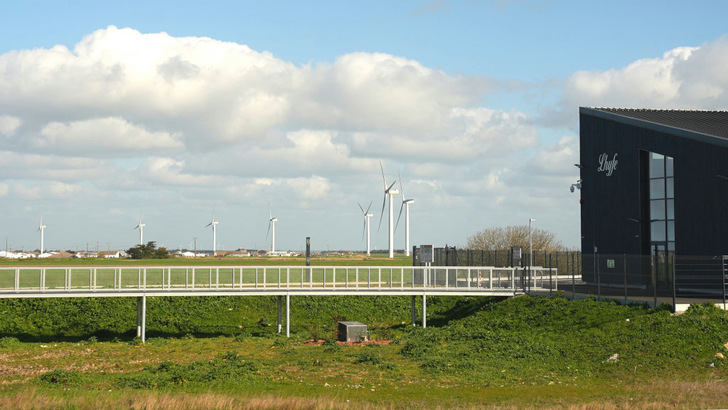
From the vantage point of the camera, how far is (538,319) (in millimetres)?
33125

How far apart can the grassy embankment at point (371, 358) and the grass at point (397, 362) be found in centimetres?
7

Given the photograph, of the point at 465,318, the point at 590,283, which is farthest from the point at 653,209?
the point at 465,318

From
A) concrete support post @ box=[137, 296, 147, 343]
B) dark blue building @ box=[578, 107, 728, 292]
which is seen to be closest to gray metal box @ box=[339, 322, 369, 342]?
concrete support post @ box=[137, 296, 147, 343]

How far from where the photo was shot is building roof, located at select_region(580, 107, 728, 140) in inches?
1626

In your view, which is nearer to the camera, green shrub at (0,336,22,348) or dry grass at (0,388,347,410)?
dry grass at (0,388,347,410)

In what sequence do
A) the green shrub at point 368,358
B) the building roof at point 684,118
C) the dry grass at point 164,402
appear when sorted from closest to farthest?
1. the dry grass at point 164,402
2. the green shrub at point 368,358
3. the building roof at point 684,118

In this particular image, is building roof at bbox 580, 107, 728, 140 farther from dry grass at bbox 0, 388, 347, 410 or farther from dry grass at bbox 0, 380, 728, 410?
dry grass at bbox 0, 388, 347, 410

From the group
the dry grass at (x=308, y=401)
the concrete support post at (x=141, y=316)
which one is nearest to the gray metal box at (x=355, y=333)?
the concrete support post at (x=141, y=316)

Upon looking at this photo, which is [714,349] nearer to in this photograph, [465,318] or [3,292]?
[465,318]

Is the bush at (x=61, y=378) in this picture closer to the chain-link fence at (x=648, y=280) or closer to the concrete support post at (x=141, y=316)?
the concrete support post at (x=141, y=316)

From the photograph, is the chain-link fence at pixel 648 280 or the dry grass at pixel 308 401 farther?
the chain-link fence at pixel 648 280

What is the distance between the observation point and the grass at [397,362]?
19484mm

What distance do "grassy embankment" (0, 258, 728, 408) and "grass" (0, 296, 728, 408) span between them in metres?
0.07

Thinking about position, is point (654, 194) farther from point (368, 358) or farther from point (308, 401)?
point (308, 401)
